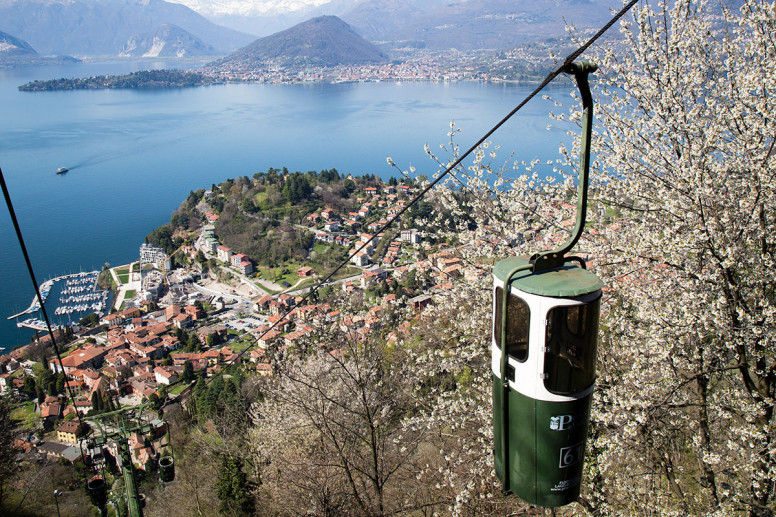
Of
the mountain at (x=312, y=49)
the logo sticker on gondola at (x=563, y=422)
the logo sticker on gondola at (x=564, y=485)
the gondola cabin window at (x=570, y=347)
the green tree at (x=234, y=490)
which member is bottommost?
the green tree at (x=234, y=490)

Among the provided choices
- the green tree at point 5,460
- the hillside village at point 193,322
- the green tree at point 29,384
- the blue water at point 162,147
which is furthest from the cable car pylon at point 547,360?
the blue water at point 162,147

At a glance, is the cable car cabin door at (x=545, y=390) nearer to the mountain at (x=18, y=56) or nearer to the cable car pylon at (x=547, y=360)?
the cable car pylon at (x=547, y=360)

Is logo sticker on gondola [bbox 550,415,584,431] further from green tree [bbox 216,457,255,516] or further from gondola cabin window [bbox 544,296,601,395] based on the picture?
green tree [bbox 216,457,255,516]

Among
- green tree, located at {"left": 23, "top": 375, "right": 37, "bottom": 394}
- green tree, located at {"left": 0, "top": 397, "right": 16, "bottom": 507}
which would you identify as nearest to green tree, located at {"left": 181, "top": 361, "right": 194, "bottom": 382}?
green tree, located at {"left": 23, "top": 375, "right": 37, "bottom": 394}

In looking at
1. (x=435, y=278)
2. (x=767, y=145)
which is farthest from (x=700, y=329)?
(x=435, y=278)

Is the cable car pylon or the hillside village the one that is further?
the hillside village

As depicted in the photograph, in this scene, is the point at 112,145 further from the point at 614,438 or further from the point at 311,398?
the point at 614,438
